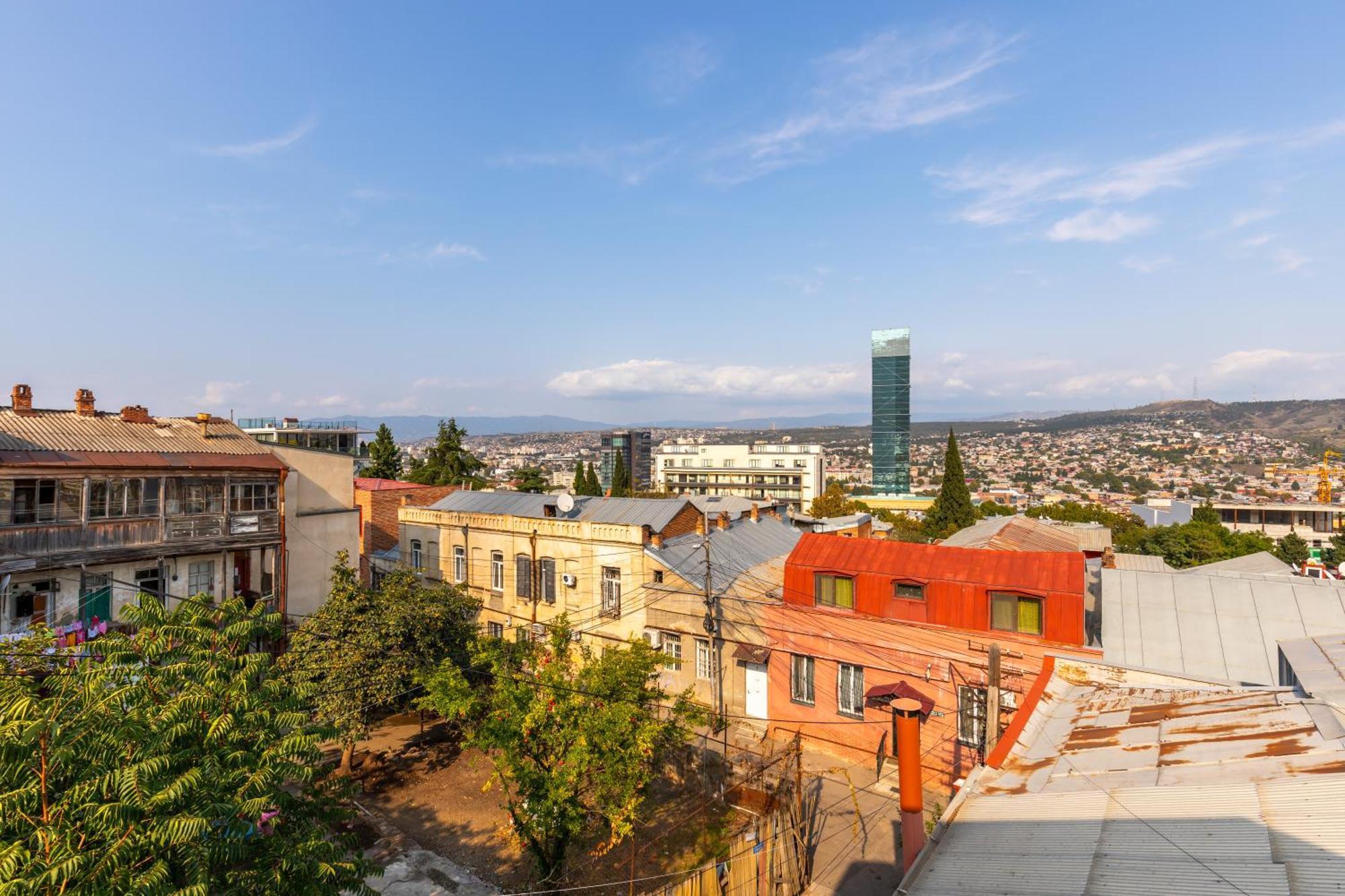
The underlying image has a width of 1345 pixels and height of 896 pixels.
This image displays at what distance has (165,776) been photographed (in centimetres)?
845

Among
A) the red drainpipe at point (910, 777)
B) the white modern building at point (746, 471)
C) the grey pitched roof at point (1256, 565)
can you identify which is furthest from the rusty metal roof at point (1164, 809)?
the white modern building at point (746, 471)

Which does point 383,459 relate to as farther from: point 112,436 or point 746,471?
point 746,471

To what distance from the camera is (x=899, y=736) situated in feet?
33.9

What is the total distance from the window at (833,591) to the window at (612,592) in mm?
8812

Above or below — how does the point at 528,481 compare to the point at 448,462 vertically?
below

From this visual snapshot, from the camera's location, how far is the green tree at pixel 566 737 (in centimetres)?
1442

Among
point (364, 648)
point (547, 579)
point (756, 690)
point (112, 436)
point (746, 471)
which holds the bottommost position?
point (756, 690)

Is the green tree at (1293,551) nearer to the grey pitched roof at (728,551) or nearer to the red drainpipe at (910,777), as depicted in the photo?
the grey pitched roof at (728,551)

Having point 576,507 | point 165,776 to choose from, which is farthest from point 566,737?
point 576,507

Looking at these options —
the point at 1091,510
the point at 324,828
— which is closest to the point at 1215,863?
the point at 324,828

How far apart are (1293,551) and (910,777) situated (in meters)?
61.6

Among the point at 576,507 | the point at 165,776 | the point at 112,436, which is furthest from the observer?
the point at 576,507

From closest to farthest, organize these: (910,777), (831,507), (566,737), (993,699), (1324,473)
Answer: (910,777) < (566,737) < (993,699) < (831,507) < (1324,473)

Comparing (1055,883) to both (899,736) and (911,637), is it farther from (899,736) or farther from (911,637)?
(911,637)
